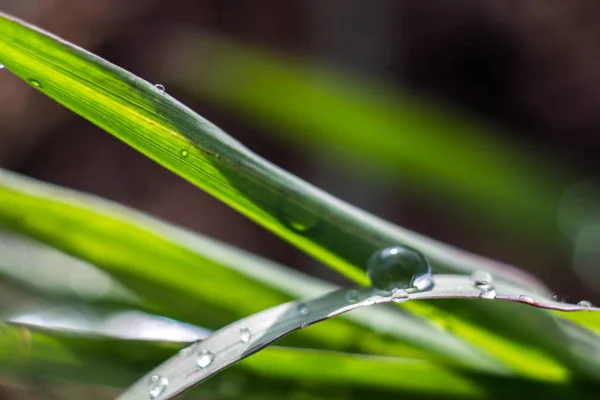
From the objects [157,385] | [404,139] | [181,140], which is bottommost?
Answer: [157,385]

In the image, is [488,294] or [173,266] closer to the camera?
[488,294]

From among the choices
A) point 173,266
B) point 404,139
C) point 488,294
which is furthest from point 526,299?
point 404,139

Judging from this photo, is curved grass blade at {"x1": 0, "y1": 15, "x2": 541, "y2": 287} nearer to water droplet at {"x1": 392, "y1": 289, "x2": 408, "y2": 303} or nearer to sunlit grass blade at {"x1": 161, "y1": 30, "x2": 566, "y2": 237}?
water droplet at {"x1": 392, "y1": 289, "x2": 408, "y2": 303}

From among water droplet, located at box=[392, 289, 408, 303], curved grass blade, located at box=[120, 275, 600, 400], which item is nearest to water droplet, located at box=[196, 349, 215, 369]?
curved grass blade, located at box=[120, 275, 600, 400]

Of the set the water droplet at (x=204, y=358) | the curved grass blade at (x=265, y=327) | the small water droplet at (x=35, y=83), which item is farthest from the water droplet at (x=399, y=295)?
the small water droplet at (x=35, y=83)

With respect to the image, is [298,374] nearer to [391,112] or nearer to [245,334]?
[245,334]

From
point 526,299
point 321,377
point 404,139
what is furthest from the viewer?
point 404,139
